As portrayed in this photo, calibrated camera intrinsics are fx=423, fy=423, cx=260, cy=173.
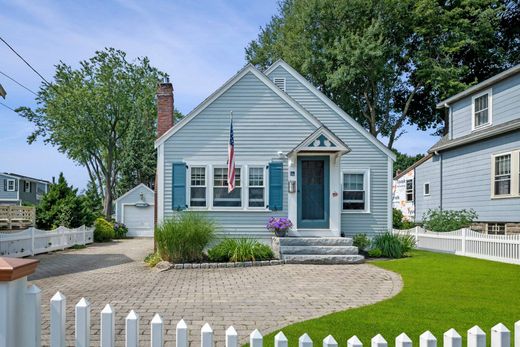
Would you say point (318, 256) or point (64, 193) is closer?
point (318, 256)

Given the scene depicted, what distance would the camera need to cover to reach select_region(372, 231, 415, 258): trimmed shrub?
14.1 meters

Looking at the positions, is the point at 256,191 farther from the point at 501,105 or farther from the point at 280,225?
the point at 501,105

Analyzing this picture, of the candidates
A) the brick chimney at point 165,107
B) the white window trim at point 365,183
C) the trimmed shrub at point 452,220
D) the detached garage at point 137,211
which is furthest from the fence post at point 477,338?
the detached garage at point 137,211

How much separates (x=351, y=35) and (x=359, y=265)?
19.9 m

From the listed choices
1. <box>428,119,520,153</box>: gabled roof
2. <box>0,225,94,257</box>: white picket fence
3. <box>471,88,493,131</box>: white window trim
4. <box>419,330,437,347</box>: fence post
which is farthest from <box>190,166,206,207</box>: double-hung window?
<box>419,330,437,347</box>: fence post

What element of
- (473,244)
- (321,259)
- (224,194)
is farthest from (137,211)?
(473,244)

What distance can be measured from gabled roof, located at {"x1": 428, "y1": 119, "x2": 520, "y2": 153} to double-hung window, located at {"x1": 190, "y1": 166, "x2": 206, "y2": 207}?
1086 centimetres

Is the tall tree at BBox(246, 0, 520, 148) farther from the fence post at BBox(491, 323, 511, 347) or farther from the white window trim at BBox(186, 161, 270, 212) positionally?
the fence post at BBox(491, 323, 511, 347)

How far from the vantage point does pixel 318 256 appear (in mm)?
12438

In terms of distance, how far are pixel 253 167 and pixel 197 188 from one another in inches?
81.2

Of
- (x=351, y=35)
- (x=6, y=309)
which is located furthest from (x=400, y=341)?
(x=351, y=35)

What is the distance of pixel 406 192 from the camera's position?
2764 centimetres

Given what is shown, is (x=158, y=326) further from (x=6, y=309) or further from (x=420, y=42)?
(x=420, y=42)

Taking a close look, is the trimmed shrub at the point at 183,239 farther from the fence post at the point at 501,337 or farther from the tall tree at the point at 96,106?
the tall tree at the point at 96,106
